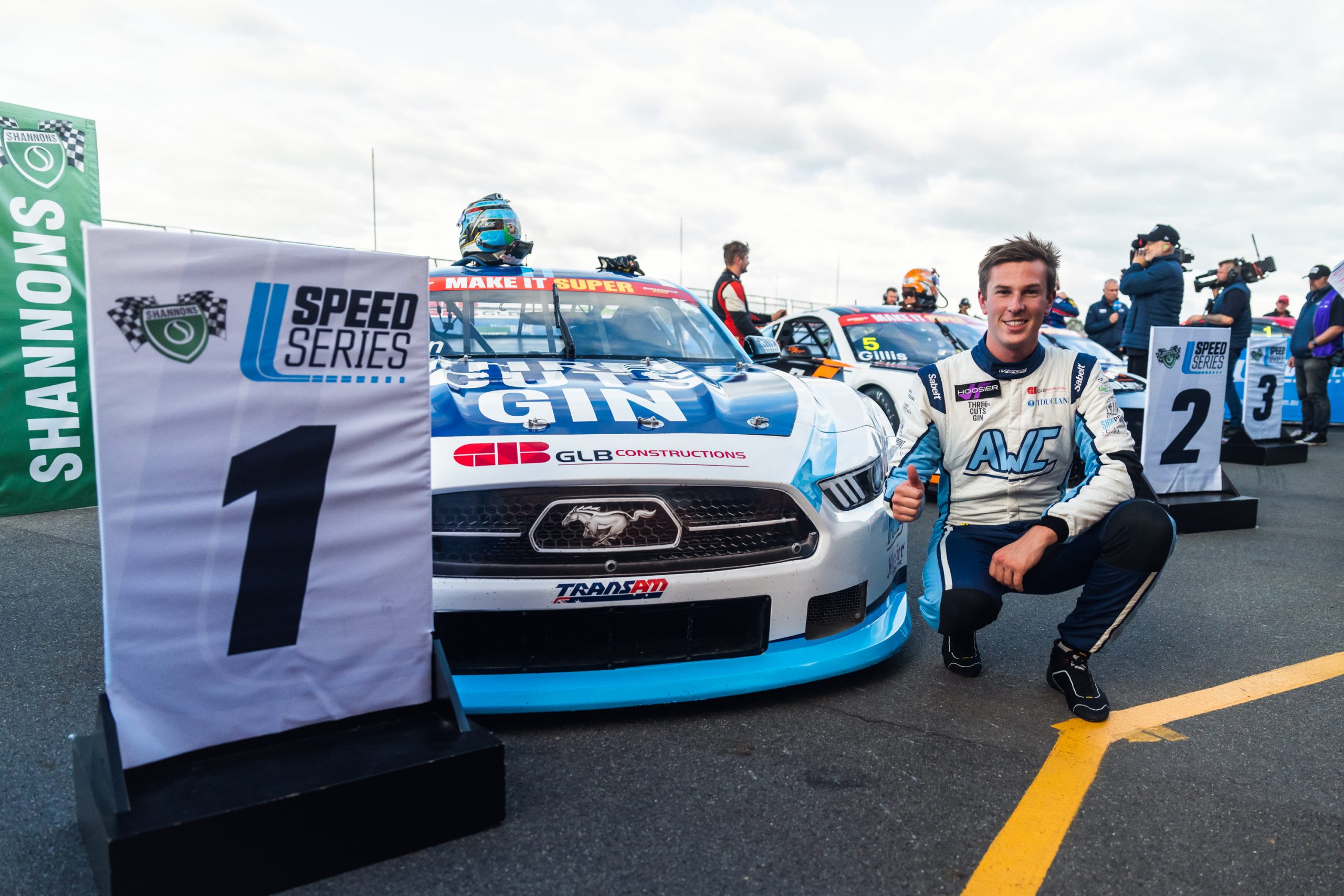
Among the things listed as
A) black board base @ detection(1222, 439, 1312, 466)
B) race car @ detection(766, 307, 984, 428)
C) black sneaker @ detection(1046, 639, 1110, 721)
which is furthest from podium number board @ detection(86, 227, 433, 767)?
black board base @ detection(1222, 439, 1312, 466)

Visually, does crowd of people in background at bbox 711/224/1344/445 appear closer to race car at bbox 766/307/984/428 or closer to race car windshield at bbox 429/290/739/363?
race car at bbox 766/307/984/428

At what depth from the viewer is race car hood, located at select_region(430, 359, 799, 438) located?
A: 2381 mm

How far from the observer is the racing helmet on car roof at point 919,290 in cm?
872

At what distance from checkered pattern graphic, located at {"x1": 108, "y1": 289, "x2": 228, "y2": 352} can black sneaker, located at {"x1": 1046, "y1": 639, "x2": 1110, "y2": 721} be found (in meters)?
2.26

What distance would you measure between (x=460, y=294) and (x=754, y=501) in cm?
186

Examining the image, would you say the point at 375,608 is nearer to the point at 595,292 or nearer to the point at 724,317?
the point at 595,292

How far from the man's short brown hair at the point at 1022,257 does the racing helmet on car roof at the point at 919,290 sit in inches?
238

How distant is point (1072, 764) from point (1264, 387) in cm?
838

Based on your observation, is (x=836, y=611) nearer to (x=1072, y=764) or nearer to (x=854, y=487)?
(x=854, y=487)

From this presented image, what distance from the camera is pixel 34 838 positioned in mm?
1721

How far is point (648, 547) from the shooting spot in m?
2.24

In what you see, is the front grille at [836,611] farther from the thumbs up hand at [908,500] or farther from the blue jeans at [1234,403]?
the blue jeans at [1234,403]

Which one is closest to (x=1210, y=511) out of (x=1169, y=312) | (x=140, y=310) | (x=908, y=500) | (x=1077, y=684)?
(x=1169, y=312)

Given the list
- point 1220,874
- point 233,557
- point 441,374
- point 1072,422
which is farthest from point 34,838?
point 1072,422
